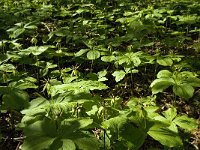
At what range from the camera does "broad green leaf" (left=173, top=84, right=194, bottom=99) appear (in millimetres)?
2051

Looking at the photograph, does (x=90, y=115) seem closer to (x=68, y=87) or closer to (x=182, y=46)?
(x=68, y=87)

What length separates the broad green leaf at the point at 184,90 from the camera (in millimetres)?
2051

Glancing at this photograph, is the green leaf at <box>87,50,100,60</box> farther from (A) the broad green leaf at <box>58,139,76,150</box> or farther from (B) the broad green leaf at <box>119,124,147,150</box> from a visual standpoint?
(A) the broad green leaf at <box>58,139,76,150</box>

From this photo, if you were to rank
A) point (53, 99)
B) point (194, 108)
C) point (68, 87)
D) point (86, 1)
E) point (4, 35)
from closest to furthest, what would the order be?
point (53, 99)
point (68, 87)
point (194, 108)
point (4, 35)
point (86, 1)

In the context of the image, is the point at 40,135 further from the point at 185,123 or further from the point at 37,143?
the point at 185,123

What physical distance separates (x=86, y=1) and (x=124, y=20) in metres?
1.90

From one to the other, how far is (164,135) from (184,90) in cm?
63

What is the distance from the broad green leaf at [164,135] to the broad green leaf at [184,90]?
499mm

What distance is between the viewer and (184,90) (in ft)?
6.86

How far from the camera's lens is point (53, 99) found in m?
1.82

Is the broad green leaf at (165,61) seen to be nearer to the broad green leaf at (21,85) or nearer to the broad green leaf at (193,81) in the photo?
the broad green leaf at (193,81)

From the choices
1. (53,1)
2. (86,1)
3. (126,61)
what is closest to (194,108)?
(126,61)

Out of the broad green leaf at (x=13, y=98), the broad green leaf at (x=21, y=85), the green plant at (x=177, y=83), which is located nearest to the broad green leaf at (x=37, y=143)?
the broad green leaf at (x=13, y=98)

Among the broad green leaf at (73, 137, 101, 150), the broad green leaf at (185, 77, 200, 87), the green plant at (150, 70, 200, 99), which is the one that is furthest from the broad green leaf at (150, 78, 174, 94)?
the broad green leaf at (73, 137, 101, 150)
